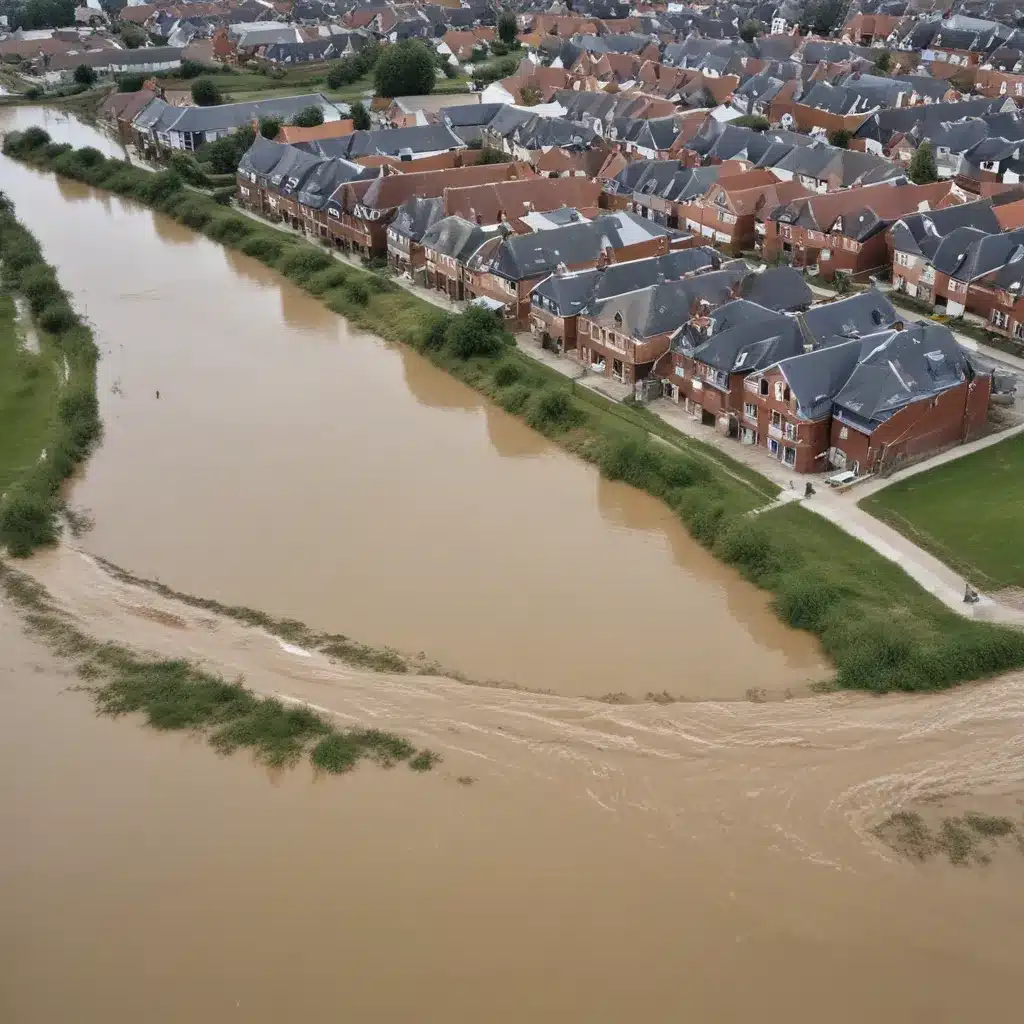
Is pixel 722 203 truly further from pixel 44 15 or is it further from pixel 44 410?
pixel 44 15

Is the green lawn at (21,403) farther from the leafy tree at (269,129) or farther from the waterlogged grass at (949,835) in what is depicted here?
the leafy tree at (269,129)

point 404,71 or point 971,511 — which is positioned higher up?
point 404,71

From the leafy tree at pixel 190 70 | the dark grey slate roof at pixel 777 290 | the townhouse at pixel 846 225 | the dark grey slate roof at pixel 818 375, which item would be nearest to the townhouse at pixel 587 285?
the dark grey slate roof at pixel 777 290

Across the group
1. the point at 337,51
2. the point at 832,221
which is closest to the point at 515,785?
the point at 832,221

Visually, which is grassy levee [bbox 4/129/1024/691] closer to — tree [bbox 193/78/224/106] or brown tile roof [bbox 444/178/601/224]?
brown tile roof [bbox 444/178/601/224]

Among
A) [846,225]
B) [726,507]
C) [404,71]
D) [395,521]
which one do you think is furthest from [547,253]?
[404,71]

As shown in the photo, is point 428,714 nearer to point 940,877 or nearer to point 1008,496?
point 940,877

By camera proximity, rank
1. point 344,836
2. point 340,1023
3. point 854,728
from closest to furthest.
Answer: point 340,1023 → point 344,836 → point 854,728
